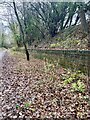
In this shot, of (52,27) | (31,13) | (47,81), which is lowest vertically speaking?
(47,81)

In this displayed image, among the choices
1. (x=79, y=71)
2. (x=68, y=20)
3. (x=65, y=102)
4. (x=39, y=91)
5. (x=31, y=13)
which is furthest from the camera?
(x=31, y=13)

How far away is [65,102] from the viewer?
220 inches

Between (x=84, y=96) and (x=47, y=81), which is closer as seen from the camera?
(x=84, y=96)

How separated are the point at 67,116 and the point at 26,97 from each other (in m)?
1.75

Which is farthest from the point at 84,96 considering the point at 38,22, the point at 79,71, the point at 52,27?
the point at 38,22

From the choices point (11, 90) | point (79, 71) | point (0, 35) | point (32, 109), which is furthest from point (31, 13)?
point (0, 35)

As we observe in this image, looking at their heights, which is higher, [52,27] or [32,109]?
[52,27]

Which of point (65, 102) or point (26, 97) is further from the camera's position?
point (26, 97)

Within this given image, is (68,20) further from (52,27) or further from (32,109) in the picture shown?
(32,109)

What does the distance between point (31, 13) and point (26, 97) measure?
20.3 meters

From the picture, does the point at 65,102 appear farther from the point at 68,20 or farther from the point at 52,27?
the point at 52,27

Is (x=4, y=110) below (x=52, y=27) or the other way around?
below

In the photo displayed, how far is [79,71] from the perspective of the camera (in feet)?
29.6

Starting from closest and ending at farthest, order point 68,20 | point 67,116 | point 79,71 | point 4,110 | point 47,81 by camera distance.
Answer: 1. point 67,116
2. point 4,110
3. point 47,81
4. point 79,71
5. point 68,20
